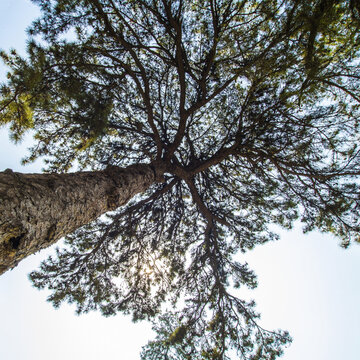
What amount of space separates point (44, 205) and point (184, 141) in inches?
162

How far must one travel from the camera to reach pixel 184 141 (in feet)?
17.6

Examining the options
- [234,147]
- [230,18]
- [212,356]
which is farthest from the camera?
[234,147]

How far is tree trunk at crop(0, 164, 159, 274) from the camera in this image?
1.31m

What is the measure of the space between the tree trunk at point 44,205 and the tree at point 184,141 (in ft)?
0.05

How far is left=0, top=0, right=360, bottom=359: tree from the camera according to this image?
2.46 meters

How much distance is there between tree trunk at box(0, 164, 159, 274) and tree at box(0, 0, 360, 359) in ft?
0.05

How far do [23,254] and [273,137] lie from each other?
157 inches

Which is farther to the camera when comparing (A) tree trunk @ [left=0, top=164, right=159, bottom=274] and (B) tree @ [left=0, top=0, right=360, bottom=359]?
(B) tree @ [left=0, top=0, right=360, bottom=359]

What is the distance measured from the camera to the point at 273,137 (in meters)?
3.91

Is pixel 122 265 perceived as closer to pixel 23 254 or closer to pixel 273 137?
pixel 23 254

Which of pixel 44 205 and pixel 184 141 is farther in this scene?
pixel 184 141

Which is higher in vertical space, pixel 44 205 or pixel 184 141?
pixel 184 141

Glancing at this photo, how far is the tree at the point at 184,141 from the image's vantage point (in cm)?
246

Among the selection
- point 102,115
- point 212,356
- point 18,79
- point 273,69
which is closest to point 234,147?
point 273,69
